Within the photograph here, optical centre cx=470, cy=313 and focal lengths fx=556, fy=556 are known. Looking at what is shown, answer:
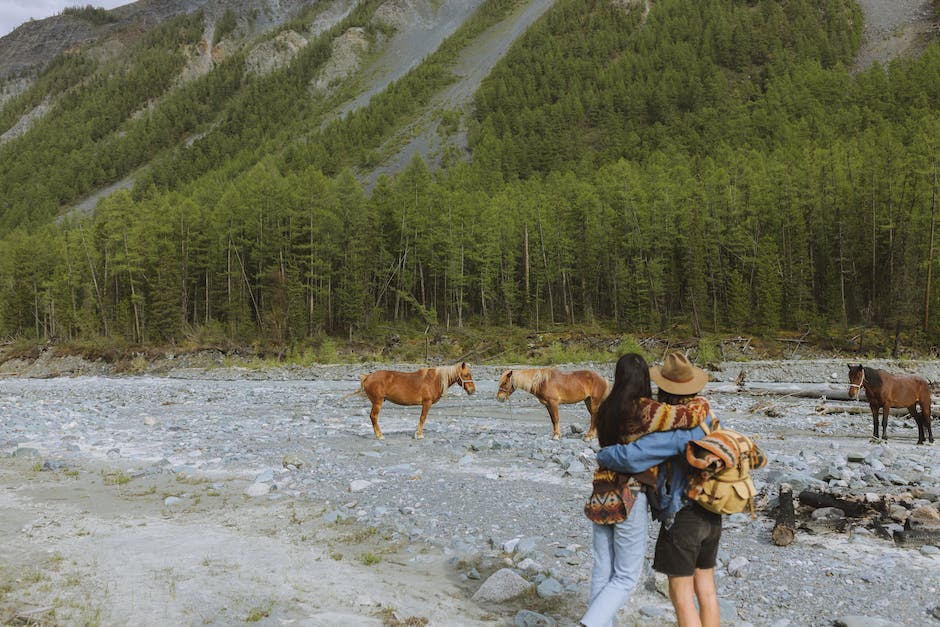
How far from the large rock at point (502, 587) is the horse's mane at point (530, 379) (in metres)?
7.97

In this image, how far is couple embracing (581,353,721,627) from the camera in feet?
11.1

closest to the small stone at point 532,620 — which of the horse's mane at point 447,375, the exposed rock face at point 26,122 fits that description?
the horse's mane at point 447,375

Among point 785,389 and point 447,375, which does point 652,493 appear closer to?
point 447,375

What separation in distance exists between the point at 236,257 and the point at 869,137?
66.4 m

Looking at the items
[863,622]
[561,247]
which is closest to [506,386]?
[863,622]

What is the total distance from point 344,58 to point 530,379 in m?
171

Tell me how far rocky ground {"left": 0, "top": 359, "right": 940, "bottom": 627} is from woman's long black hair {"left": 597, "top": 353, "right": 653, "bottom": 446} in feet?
5.65

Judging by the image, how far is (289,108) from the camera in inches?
5664

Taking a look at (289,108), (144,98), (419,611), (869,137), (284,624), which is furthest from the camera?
(144,98)

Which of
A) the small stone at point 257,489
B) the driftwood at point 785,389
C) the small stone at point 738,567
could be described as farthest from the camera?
the driftwood at point 785,389

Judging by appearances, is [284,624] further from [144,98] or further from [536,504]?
[144,98]

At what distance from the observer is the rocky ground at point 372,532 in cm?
439

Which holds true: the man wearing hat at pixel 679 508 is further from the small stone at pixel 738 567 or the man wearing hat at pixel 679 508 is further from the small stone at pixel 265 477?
the small stone at pixel 265 477

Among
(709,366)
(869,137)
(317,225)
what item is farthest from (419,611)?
(869,137)
